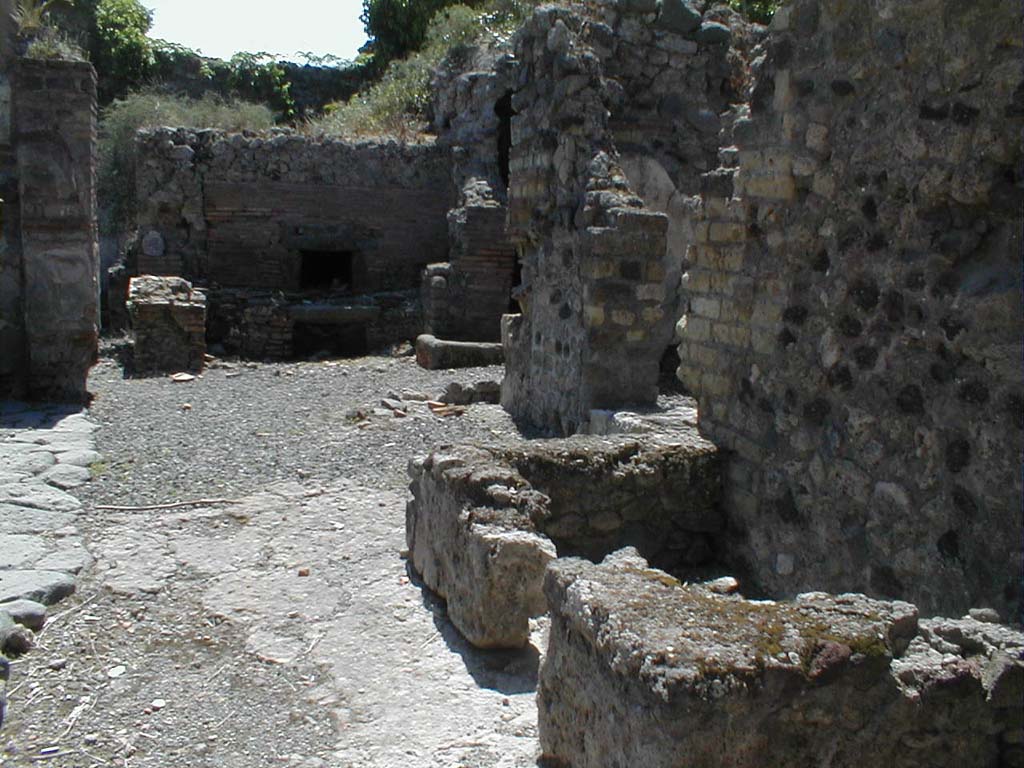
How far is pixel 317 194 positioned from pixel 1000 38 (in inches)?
495

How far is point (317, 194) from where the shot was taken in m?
14.8

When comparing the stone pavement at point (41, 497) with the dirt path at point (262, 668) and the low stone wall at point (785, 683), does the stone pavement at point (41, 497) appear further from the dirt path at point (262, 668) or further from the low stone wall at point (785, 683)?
the low stone wall at point (785, 683)

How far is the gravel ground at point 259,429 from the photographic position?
6.33 m

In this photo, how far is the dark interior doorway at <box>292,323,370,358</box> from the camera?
13.5 m

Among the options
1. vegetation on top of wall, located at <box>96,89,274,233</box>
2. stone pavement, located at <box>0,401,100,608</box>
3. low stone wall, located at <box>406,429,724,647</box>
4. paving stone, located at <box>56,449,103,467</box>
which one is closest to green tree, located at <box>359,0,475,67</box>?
vegetation on top of wall, located at <box>96,89,274,233</box>

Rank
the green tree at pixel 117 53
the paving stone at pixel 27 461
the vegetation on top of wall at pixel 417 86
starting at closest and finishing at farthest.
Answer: the paving stone at pixel 27 461 → the vegetation on top of wall at pixel 417 86 → the green tree at pixel 117 53

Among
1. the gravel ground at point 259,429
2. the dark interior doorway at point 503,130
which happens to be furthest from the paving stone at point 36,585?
the dark interior doorway at point 503,130

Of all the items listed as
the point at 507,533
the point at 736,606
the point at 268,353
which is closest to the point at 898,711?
the point at 736,606

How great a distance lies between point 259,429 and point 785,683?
595 centimetres

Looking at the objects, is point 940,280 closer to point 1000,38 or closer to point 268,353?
point 1000,38

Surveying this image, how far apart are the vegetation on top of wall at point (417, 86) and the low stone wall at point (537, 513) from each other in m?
12.2

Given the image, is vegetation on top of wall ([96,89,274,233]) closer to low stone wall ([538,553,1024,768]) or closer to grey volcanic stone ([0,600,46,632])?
grey volcanic stone ([0,600,46,632])

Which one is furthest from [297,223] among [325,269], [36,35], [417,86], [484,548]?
[484,548]

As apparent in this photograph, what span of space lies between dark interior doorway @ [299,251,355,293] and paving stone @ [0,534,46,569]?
10893 millimetres
